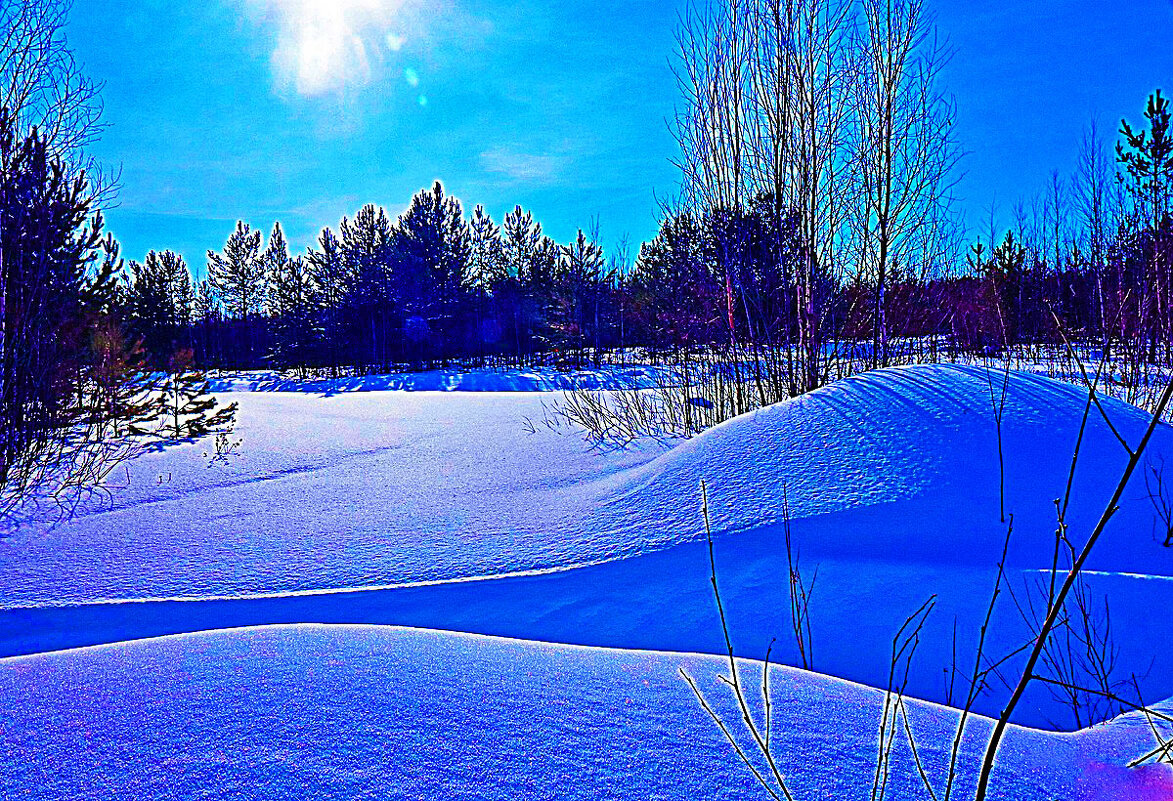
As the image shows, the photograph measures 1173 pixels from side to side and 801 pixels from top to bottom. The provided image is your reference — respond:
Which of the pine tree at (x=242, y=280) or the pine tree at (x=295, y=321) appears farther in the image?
the pine tree at (x=242, y=280)

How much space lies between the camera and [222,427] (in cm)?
661

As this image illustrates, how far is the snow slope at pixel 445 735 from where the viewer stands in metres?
0.93

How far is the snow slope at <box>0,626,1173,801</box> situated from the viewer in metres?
0.93

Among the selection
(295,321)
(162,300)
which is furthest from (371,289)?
(162,300)

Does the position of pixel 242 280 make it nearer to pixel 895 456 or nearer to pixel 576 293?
pixel 576 293

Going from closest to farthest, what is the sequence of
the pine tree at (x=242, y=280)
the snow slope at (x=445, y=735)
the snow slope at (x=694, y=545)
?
the snow slope at (x=445, y=735) → the snow slope at (x=694, y=545) → the pine tree at (x=242, y=280)

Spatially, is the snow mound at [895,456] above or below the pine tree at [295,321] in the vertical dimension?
below

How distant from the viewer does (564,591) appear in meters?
2.23

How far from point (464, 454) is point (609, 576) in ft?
8.50

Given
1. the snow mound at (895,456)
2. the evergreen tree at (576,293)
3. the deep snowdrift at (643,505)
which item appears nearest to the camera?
the deep snowdrift at (643,505)

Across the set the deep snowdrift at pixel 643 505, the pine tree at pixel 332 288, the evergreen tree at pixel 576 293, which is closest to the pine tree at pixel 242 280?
the pine tree at pixel 332 288

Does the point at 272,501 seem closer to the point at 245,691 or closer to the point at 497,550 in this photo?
the point at 497,550

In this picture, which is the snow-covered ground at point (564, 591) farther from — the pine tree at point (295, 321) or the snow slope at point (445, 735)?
the pine tree at point (295, 321)

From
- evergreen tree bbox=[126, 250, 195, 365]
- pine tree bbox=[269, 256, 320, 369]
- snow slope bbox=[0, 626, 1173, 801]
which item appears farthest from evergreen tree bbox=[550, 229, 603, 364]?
snow slope bbox=[0, 626, 1173, 801]
